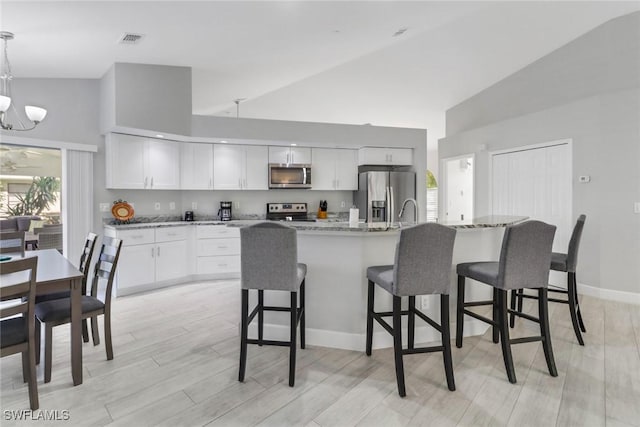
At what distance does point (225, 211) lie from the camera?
5.32 metres

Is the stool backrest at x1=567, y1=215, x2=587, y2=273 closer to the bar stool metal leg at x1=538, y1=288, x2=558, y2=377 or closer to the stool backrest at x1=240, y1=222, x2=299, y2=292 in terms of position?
the bar stool metal leg at x1=538, y1=288, x2=558, y2=377

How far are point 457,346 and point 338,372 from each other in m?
1.03

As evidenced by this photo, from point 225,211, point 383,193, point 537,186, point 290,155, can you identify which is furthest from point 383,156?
point 225,211

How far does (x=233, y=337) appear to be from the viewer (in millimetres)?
2908

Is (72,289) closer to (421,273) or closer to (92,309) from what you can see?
(92,309)

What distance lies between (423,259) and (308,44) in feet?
Answer: 9.93

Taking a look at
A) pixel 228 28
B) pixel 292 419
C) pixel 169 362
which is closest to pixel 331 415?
pixel 292 419

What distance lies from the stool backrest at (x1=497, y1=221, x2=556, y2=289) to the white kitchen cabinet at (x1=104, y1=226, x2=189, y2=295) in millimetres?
4008

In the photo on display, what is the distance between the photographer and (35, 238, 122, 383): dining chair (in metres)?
2.18

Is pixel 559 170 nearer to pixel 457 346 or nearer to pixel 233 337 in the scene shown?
pixel 457 346

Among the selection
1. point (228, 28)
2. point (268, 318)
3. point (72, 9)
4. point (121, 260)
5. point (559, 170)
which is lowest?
point (268, 318)

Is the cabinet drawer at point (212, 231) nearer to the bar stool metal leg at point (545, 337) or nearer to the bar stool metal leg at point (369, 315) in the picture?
the bar stool metal leg at point (369, 315)

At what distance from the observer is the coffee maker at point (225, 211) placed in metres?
5.30

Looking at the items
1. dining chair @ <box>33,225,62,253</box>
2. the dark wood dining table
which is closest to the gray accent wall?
the dark wood dining table
